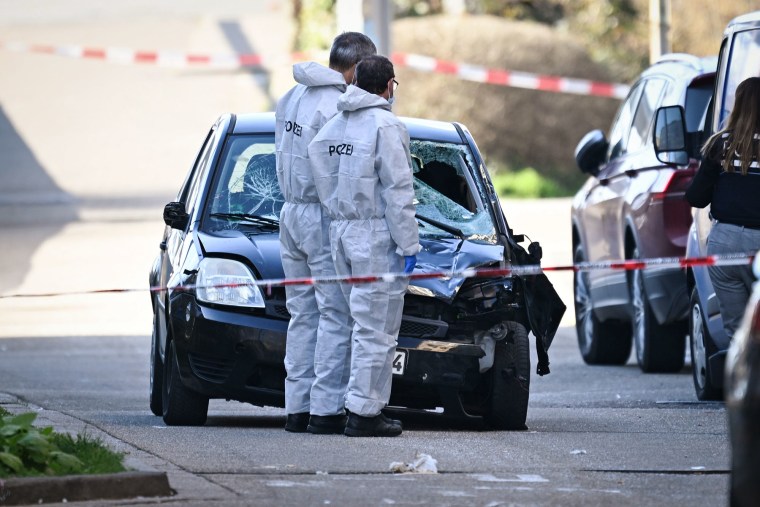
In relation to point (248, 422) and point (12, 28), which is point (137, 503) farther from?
point (12, 28)

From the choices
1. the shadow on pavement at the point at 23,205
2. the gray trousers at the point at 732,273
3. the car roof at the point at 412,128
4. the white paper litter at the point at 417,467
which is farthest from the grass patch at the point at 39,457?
the shadow on pavement at the point at 23,205

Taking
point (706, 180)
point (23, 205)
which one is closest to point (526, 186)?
point (23, 205)

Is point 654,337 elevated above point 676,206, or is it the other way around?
point 676,206

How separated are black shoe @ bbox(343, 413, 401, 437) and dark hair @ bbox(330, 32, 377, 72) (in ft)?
5.46

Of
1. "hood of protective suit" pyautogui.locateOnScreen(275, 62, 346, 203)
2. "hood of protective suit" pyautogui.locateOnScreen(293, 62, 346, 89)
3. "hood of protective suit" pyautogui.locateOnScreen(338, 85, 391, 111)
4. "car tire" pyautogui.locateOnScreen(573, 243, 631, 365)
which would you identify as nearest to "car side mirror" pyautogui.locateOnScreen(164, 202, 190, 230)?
"hood of protective suit" pyautogui.locateOnScreen(275, 62, 346, 203)

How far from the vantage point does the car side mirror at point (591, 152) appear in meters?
13.5

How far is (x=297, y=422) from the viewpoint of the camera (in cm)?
923

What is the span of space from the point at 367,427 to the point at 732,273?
7.12 feet

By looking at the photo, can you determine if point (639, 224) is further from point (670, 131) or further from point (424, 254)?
point (424, 254)

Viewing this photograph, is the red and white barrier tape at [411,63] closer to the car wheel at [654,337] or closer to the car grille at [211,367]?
the car wheel at [654,337]

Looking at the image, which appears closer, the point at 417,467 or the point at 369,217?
the point at 417,467

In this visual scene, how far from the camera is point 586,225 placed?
14.2 meters

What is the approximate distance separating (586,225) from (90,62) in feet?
63.6

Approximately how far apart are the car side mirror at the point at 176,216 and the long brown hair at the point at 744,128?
274cm
